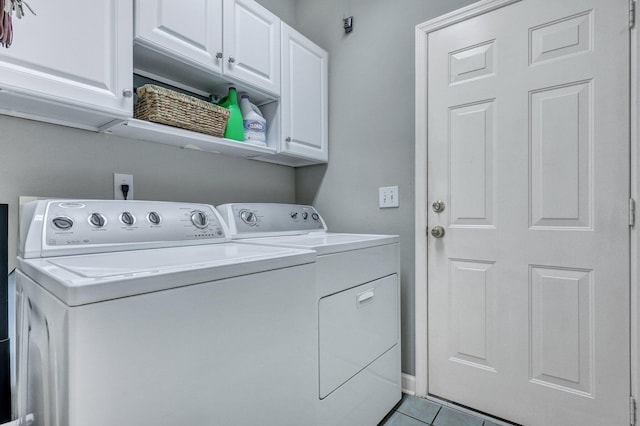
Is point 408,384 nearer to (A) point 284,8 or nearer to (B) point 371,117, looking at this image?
(B) point 371,117

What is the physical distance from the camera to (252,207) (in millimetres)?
1704

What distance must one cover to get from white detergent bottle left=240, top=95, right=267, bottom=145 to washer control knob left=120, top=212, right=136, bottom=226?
0.73 meters

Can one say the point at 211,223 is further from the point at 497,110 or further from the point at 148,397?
the point at 497,110

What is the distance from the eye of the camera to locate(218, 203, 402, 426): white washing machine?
119 centimetres

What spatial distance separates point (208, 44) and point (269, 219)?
2.85 ft

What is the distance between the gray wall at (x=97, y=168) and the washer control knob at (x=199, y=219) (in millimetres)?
321

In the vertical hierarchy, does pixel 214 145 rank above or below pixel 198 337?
above

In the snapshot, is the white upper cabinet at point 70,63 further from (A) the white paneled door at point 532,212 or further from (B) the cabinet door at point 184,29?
(A) the white paneled door at point 532,212

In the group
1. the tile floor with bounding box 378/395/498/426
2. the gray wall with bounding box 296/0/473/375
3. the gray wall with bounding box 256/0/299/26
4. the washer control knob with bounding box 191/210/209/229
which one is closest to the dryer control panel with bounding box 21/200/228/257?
the washer control knob with bounding box 191/210/209/229

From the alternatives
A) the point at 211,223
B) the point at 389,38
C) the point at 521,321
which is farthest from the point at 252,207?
the point at 521,321

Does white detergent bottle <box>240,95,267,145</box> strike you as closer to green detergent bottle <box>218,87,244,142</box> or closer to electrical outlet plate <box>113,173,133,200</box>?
green detergent bottle <box>218,87,244,142</box>

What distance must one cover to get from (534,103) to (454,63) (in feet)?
1.45

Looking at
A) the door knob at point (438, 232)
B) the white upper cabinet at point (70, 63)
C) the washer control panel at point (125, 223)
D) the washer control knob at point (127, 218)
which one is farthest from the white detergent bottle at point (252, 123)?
the door knob at point (438, 232)

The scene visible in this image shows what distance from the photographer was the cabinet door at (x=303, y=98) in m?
1.84
